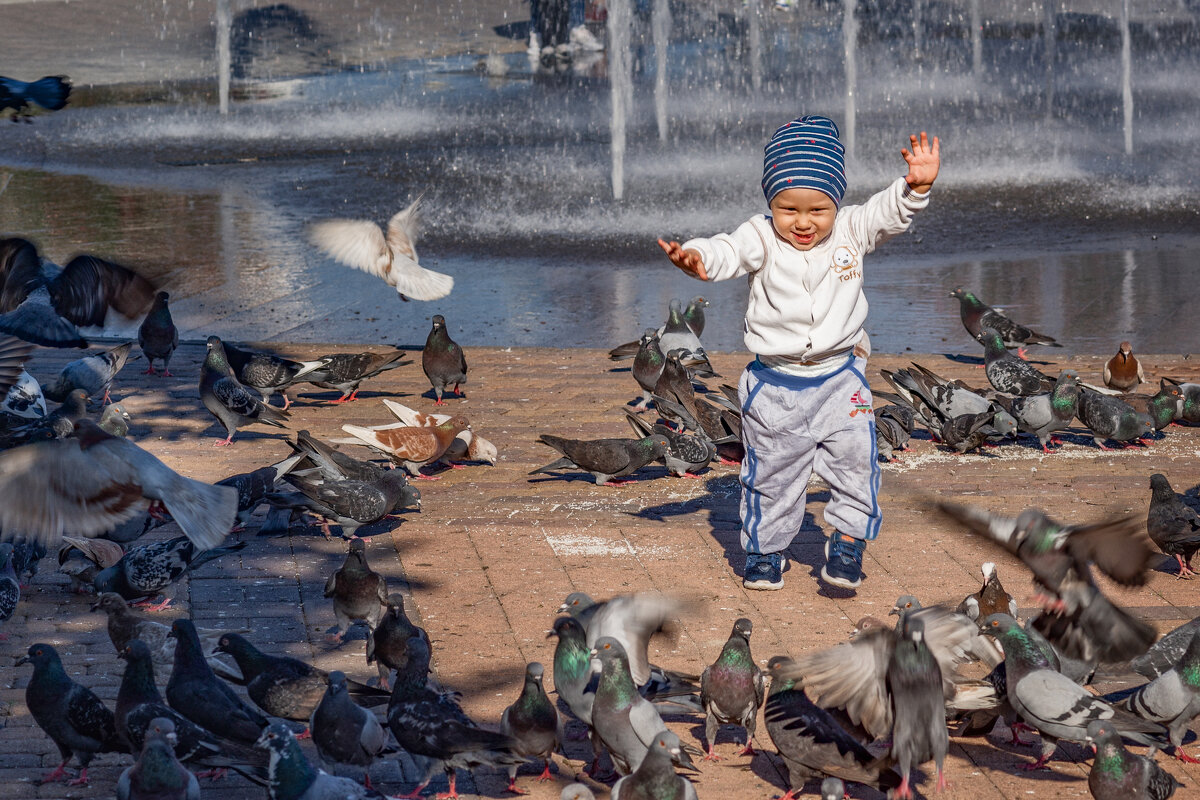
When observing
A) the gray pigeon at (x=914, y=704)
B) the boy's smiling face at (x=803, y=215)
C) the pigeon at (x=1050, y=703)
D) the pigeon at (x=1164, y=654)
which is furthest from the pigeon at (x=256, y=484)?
the pigeon at (x=1164, y=654)

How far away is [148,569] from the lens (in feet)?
17.1

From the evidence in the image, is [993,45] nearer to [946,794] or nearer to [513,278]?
[513,278]

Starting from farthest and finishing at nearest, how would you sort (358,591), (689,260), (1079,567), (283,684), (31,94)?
1. (31,94)
2. (689,260)
3. (358,591)
4. (283,684)
5. (1079,567)

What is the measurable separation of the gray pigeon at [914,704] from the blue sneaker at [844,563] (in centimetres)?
164

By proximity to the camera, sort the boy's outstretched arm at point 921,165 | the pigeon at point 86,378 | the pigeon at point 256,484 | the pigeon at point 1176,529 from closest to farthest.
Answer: the boy's outstretched arm at point 921,165 → the pigeon at point 1176,529 → the pigeon at point 256,484 → the pigeon at point 86,378

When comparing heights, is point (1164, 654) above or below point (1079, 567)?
below

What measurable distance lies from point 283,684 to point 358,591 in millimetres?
725

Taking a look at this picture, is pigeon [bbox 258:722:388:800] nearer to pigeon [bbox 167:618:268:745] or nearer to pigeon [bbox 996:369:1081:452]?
pigeon [bbox 167:618:268:745]

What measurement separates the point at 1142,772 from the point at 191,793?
2604 millimetres

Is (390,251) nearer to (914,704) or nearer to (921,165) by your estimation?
(921,165)

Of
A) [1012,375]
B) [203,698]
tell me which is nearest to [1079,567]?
[203,698]

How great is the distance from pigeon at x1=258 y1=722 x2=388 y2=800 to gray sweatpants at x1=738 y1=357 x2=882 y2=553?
2336 millimetres

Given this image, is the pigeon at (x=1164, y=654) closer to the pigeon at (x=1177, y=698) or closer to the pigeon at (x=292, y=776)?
the pigeon at (x=1177, y=698)

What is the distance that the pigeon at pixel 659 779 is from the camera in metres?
3.54
